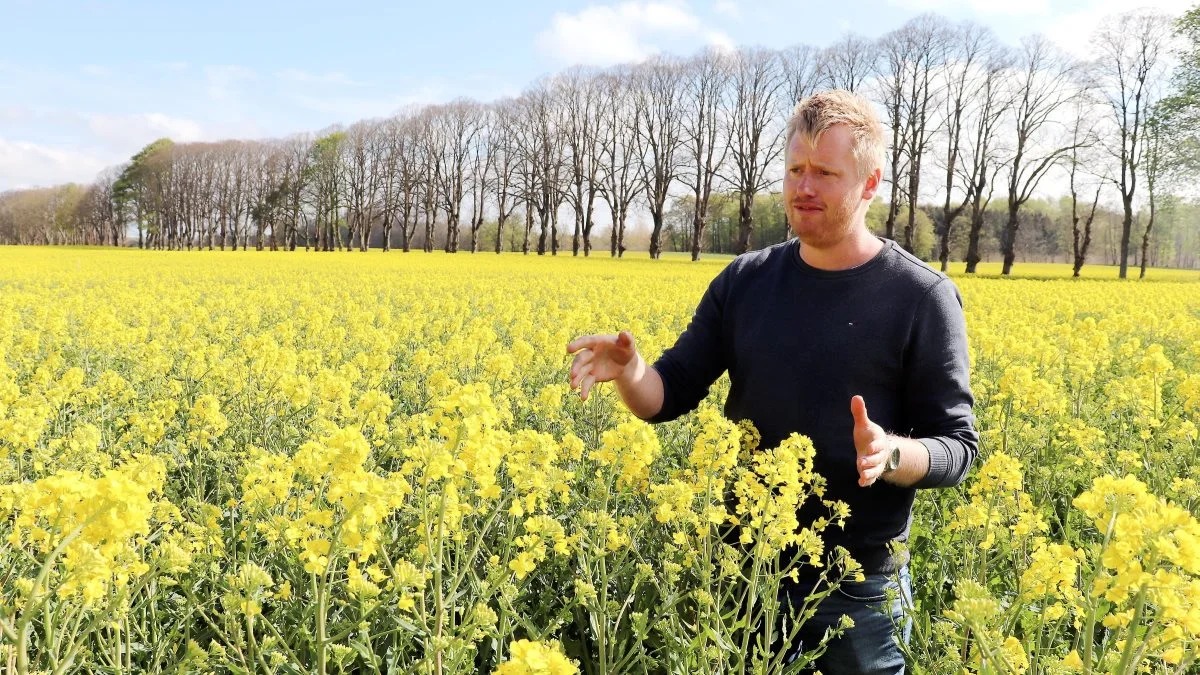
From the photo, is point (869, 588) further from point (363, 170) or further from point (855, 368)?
point (363, 170)

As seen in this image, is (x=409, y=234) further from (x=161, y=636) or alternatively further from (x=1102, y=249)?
(x=1102, y=249)

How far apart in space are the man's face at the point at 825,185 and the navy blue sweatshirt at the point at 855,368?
0.79ft

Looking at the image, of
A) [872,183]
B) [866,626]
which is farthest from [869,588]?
[872,183]

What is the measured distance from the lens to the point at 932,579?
3.09m

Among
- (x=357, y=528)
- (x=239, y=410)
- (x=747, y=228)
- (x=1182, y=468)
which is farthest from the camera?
(x=747, y=228)

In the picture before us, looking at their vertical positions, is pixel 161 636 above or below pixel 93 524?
below

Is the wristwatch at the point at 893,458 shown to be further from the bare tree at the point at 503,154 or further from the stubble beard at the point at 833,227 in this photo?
the bare tree at the point at 503,154

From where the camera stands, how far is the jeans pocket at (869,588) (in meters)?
2.66

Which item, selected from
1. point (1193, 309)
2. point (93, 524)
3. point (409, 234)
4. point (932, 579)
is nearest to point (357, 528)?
point (93, 524)

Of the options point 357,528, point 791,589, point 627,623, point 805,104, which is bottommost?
point 627,623

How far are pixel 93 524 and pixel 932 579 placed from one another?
9.68ft

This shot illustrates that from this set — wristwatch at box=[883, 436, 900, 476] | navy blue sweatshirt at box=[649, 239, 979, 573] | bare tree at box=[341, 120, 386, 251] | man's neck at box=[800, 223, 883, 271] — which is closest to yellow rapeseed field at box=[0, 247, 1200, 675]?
navy blue sweatshirt at box=[649, 239, 979, 573]

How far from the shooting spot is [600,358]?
2551 mm

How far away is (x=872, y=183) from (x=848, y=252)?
26cm
